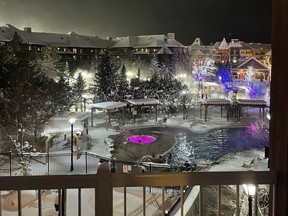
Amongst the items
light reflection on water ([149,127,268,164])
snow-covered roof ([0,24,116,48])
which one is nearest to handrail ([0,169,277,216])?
light reflection on water ([149,127,268,164])

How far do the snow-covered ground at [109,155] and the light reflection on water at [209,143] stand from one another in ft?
2.89

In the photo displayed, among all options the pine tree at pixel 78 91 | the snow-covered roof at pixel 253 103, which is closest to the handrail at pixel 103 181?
the snow-covered roof at pixel 253 103

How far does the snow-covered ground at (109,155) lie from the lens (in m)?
7.00

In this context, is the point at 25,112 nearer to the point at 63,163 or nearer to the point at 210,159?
the point at 63,163

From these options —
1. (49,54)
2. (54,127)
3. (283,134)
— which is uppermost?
(49,54)

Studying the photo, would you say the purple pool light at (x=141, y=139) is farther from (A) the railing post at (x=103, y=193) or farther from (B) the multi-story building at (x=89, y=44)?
(B) the multi-story building at (x=89, y=44)

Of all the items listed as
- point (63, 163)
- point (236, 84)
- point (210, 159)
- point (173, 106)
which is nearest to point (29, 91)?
point (63, 163)

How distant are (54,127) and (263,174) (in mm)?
14575

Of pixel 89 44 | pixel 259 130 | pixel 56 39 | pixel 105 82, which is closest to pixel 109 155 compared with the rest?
pixel 259 130

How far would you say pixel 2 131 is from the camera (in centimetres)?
1439

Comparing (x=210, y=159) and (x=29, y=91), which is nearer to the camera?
(x=29, y=91)

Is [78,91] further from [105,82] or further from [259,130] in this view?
[259,130]

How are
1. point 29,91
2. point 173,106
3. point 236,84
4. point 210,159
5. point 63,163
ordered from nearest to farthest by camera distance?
point 63,163
point 29,91
point 210,159
point 173,106
point 236,84

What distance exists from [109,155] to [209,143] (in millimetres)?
6531
